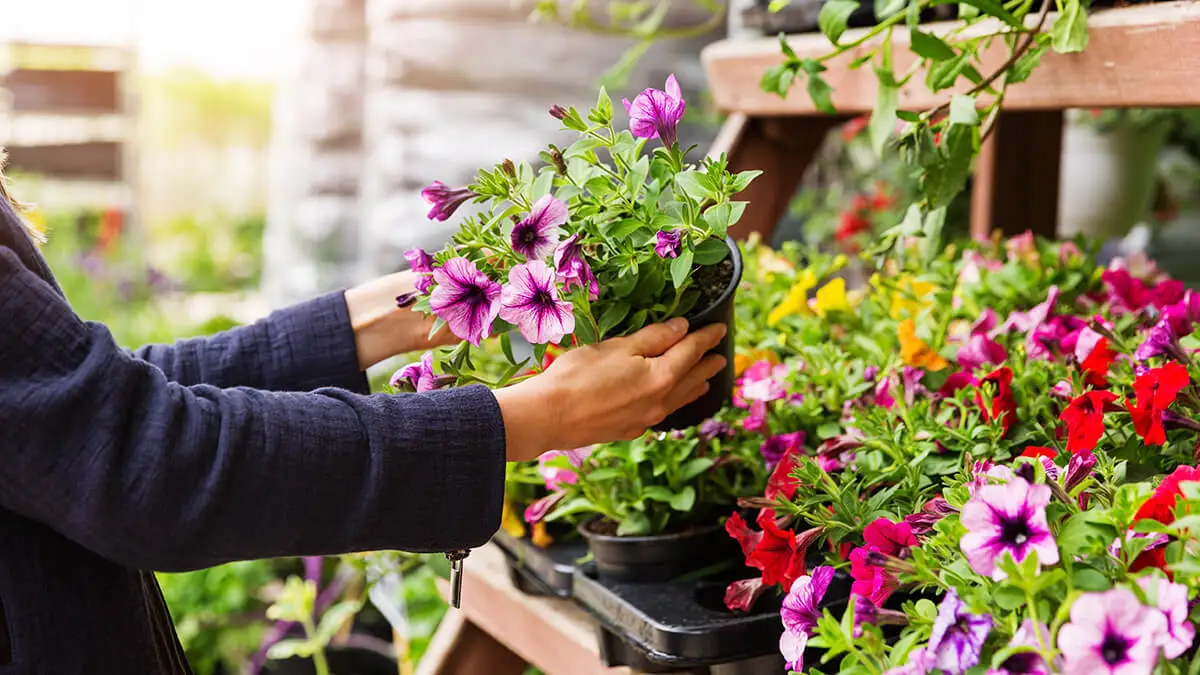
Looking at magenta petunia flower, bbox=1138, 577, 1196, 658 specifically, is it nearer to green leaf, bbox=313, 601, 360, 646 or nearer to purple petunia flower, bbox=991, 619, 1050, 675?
purple petunia flower, bbox=991, 619, 1050, 675

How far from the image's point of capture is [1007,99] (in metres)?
0.98

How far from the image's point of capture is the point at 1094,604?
505mm

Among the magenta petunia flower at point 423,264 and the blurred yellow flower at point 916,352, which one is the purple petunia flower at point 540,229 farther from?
the blurred yellow flower at point 916,352

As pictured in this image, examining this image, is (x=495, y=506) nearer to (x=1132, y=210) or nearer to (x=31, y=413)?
(x=31, y=413)

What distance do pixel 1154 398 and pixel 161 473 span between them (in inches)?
21.7

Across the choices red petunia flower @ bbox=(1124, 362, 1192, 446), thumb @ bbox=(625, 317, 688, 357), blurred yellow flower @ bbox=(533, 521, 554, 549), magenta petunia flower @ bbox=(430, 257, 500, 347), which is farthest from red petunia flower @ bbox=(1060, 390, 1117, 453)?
blurred yellow flower @ bbox=(533, 521, 554, 549)

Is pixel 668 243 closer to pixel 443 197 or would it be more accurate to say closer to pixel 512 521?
pixel 443 197

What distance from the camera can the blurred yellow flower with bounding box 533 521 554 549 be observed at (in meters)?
1.04

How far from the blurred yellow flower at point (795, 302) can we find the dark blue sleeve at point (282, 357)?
0.39m

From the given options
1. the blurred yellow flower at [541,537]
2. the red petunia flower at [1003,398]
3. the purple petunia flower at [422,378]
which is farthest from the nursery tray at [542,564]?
the red petunia flower at [1003,398]

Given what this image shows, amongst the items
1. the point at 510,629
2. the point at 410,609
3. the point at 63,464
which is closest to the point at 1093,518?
the point at 63,464

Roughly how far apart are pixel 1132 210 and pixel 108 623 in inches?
60.2

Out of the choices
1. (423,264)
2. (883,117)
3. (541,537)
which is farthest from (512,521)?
(883,117)

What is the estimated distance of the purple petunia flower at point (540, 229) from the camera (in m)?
0.72
